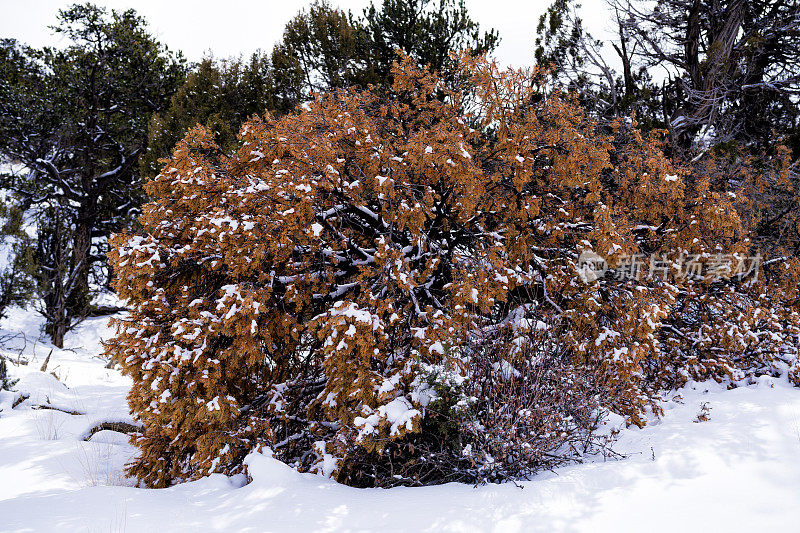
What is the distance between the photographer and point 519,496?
11.8 ft

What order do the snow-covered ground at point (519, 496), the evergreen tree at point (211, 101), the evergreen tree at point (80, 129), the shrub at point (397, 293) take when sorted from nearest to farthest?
the snow-covered ground at point (519, 496) < the shrub at point (397, 293) < the evergreen tree at point (211, 101) < the evergreen tree at point (80, 129)

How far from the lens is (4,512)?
3467 mm

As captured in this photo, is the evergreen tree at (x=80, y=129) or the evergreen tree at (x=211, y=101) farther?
the evergreen tree at (x=80, y=129)

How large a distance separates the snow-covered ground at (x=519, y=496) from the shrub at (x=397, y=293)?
0.40m

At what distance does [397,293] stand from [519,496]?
236 centimetres

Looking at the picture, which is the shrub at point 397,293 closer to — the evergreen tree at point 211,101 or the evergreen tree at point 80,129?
the evergreen tree at point 211,101

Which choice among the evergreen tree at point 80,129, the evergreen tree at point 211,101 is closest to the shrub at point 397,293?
the evergreen tree at point 211,101

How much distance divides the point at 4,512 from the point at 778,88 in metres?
13.6

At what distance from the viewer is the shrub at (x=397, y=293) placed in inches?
175

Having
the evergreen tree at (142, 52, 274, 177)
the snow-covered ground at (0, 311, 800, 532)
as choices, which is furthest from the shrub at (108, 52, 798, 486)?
the evergreen tree at (142, 52, 274, 177)

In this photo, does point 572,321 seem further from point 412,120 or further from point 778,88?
point 778,88

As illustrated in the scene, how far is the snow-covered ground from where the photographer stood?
3.20 metres

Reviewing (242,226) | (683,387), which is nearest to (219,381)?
(242,226)

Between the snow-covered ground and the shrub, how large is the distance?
0.40m
